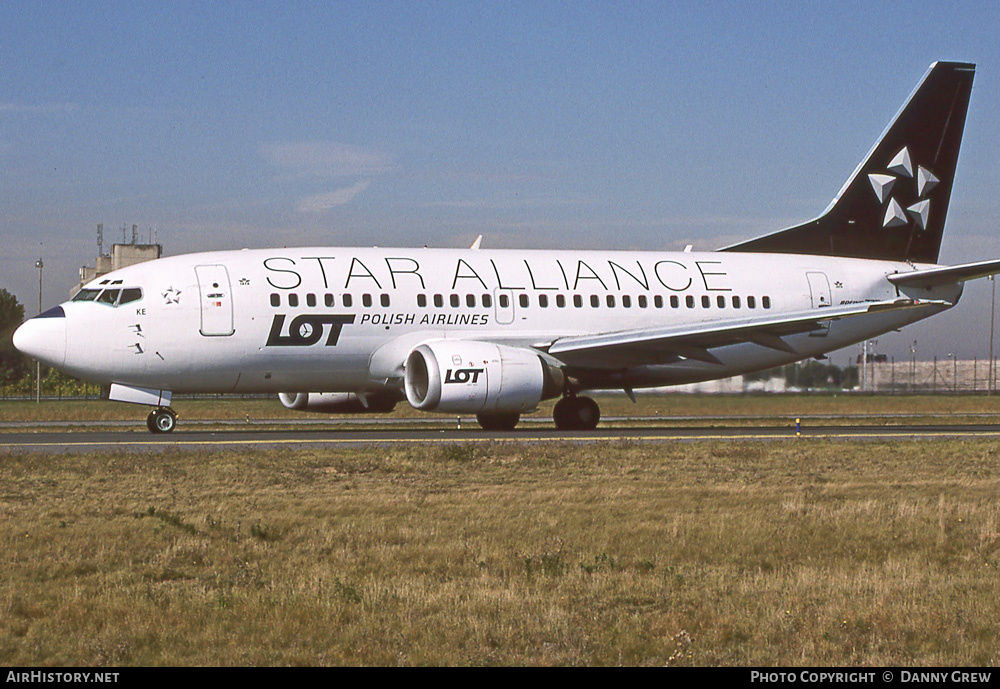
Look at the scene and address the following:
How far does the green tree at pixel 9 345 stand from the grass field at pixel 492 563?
35862mm

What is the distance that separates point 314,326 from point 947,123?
62.6 feet

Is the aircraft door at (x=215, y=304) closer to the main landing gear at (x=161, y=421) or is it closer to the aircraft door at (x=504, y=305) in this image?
the main landing gear at (x=161, y=421)

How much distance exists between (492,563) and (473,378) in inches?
596

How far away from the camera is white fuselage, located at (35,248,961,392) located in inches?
1040

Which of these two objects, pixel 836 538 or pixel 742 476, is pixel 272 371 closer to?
pixel 742 476

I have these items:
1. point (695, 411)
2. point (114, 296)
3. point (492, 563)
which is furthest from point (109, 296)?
point (695, 411)

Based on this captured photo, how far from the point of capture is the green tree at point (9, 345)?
57287 millimetres

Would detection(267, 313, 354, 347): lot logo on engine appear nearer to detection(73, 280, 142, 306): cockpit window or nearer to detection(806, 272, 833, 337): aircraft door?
detection(73, 280, 142, 306): cockpit window

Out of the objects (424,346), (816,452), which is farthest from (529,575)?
(424,346)

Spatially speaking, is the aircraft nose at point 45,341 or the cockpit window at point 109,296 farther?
the cockpit window at point 109,296

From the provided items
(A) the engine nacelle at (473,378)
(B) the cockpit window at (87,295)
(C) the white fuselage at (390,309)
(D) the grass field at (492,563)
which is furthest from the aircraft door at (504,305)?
(D) the grass field at (492,563)

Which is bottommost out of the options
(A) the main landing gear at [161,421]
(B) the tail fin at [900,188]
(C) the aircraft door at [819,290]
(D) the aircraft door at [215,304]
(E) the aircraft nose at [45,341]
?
(A) the main landing gear at [161,421]

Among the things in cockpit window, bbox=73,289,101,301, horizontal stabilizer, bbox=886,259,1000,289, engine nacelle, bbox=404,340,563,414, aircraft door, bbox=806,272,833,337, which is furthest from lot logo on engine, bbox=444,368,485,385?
horizontal stabilizer, bbox=886,259,1000,289

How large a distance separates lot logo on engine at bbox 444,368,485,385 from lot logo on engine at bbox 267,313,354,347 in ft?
9.51
